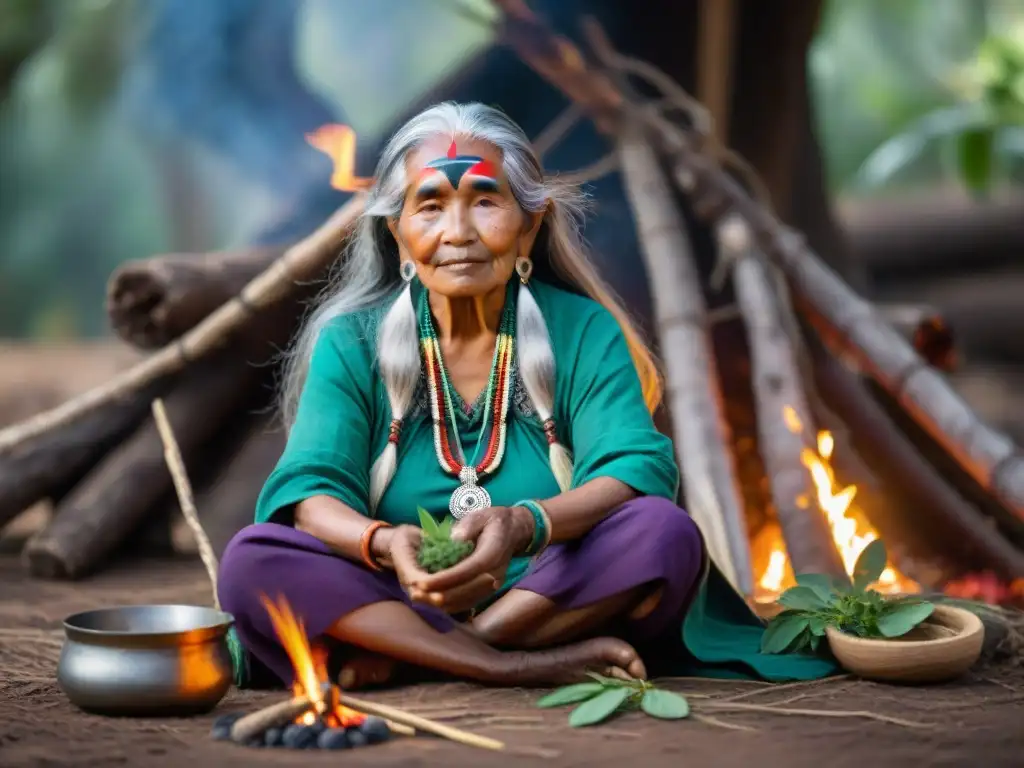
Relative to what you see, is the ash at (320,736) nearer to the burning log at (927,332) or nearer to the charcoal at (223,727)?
the charcoal at (223,727)

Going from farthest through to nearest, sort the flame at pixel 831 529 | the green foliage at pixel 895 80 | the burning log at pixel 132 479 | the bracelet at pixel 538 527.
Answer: the green foliage at pixel 895 80, the burning log at pixel 132 479, the flame at pixel 831 529, the bracelet at pixel 538 527

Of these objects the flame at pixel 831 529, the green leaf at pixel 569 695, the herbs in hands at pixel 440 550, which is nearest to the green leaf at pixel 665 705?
the green leaf at pixel 569 695

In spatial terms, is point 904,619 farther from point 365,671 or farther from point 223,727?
point 223,727

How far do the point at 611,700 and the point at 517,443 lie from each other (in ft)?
2.44

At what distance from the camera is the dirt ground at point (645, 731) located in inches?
98.8

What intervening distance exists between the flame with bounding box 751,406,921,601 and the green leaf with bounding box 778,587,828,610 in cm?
69

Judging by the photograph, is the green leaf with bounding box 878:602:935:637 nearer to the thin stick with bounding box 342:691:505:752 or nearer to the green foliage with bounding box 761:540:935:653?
the green foliage with bounding box 761:540:935:653

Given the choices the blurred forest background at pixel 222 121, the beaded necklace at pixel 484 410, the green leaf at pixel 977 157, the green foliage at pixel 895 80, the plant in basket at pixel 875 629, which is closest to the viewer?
the plant in basket at pixel 875 629

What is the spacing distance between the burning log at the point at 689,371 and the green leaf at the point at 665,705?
1.27 metres

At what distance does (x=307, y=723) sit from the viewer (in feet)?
8.71

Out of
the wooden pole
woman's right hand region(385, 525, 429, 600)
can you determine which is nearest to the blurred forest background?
the wooden pole

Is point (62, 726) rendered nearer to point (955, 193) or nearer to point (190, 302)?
point (190, 302)

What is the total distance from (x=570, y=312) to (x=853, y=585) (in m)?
0.98

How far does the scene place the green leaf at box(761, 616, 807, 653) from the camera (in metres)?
3.29
